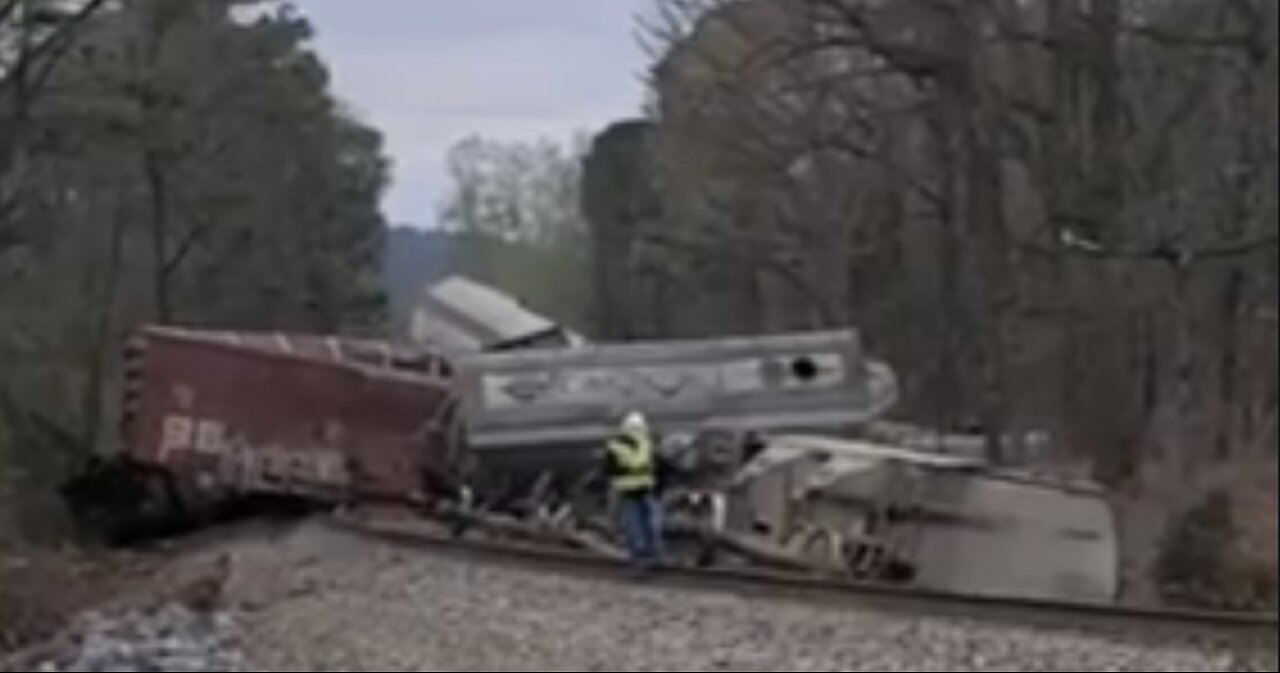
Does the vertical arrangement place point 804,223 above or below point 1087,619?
above

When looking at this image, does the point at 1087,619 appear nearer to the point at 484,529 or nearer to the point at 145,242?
the point at 484,529

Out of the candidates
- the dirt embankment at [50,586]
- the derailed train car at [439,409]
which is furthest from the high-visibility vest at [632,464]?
the derailed train car at [439,409]

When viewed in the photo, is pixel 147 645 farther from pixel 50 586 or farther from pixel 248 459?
pixel 248 459

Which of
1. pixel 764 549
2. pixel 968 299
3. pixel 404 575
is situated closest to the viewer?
pixel 404 575

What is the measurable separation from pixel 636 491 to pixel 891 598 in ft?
12.9

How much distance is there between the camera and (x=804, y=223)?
62906 millimetres

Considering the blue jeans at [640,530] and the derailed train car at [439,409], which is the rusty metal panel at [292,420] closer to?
the derailed train car at [439,409]

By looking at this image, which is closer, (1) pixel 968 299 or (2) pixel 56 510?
(2) pixel 56 510

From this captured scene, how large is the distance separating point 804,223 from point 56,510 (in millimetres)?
28668

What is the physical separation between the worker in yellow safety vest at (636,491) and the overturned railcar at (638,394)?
6.67 m

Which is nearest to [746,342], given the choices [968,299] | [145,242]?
[968,299]

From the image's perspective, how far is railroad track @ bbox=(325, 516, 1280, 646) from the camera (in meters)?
20.2

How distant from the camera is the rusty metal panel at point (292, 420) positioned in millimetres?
32844

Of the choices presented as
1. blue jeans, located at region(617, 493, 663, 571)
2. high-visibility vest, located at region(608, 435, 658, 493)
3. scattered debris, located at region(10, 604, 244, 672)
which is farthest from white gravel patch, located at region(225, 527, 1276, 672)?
high-visibility vest, located at region(608, 435, 658, 493)
